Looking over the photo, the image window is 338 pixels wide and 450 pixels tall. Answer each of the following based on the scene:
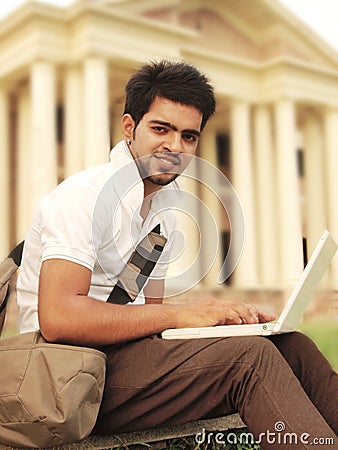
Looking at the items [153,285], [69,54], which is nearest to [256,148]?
[69,54]

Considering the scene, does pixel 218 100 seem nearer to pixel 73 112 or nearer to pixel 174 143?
pixel 73 112

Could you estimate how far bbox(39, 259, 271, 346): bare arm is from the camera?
2.04 m

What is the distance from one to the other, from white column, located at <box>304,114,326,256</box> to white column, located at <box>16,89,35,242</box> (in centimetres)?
827

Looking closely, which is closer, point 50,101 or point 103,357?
point 103,357

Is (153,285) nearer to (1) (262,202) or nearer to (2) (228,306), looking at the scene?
(2) (228,306)

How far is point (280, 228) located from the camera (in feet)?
61.6

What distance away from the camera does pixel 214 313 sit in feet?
7.27

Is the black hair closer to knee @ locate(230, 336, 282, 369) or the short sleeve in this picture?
the short sleeve

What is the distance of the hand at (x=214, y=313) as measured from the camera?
2211 mm

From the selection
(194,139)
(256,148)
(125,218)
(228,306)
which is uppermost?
(256,148)

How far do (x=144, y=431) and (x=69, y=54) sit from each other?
14288 mm

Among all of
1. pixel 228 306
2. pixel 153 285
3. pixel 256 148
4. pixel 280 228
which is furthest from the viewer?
pixel 256 148

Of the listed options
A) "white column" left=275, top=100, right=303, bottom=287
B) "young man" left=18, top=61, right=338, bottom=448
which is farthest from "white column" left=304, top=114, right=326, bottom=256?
"young man" left=18, top=61, right=338, bottom=448

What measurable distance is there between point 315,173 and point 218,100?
588 cm
